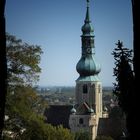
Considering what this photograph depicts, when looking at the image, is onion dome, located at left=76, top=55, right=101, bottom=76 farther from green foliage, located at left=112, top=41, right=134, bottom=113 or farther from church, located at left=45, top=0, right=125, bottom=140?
green foliage, located at left=112, top=41, right=134, bottom=113

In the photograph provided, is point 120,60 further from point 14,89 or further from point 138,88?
point 14,89

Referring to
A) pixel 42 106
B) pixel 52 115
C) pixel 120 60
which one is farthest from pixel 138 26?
pixel 52 115

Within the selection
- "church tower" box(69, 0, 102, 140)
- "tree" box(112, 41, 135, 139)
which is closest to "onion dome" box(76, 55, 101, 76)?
"church tower" box(69, 0, 102, 140)

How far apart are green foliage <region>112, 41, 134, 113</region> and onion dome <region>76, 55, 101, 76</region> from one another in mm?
55214

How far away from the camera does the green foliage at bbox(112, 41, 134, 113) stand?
7.07 m

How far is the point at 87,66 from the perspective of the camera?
63.0 metres

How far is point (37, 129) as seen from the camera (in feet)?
50.2

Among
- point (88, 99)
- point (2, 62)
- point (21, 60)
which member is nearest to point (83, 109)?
point (88, 99)

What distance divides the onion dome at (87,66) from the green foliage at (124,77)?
181ft

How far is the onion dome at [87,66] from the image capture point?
62.8m

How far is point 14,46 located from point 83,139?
Answer: 3696 cm

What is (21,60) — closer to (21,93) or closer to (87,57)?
(21,93)

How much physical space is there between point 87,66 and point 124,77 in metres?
55.9

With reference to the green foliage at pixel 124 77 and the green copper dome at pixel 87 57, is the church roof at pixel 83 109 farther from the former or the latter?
the green foliage at pixel 124 77
